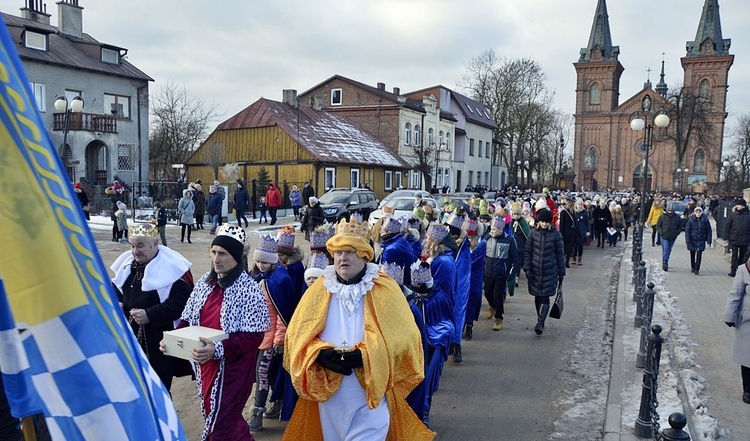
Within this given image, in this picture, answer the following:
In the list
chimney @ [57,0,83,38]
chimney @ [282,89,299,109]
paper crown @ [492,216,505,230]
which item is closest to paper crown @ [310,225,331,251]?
paper crown @ [492,216,505,230]

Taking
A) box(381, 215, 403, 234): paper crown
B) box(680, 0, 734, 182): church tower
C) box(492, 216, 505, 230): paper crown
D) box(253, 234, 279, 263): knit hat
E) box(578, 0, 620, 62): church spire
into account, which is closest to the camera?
box(253, 234, 279, 263): knit hat

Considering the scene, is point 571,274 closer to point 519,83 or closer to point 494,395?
point 494,395

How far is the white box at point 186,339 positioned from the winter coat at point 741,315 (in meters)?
5.32

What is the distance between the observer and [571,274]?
1493cm

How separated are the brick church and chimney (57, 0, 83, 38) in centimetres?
6217

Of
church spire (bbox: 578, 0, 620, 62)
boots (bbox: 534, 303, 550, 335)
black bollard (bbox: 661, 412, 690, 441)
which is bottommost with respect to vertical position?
boots (bbox: 534, 303, 550, 335)

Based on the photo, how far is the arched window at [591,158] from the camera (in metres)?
82.1

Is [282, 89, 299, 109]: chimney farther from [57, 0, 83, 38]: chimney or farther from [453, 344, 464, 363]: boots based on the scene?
[453, 344, 464, 363]: boots

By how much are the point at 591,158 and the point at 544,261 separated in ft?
260

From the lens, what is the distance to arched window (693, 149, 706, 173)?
7419 centimetres

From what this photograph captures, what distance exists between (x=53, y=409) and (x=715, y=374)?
770 centimetres

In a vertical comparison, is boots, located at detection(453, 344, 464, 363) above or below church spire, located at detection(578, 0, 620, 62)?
below

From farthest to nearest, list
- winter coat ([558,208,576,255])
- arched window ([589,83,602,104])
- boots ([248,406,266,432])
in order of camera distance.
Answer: arched window ([589,83,602,104]), winter coat ([558,208,576,255]), boots ([248,406,266,432])

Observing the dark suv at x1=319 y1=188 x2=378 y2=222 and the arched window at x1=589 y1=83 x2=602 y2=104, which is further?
the arched window at x1=589 y1=83 x2=602 y2=104
